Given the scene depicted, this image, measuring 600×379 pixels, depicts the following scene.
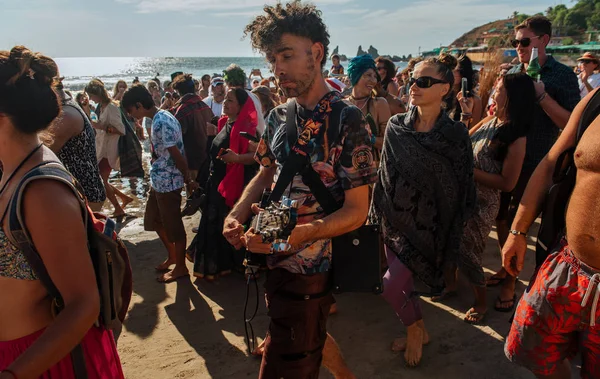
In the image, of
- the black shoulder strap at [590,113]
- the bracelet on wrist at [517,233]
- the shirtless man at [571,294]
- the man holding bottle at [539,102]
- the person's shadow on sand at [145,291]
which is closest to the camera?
the shirtless man at [571,294]

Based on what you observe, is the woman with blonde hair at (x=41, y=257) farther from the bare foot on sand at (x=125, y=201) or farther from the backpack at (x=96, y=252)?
the bare foot on sand at (x=125, y=201)

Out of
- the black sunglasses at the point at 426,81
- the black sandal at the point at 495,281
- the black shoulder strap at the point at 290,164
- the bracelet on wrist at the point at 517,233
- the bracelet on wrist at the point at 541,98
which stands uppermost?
the black sunglasses at the point at 426,81

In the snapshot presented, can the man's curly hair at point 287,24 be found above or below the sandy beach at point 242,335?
above

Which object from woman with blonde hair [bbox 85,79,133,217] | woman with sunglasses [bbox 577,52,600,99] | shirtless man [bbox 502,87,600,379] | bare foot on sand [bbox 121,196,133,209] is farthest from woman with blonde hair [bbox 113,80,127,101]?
woman with sunglasses [bbox 577,52,600,99]

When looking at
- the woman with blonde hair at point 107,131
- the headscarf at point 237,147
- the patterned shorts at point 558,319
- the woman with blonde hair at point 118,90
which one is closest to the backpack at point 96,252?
the patterned shorts at point 558,319

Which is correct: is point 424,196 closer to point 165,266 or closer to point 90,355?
point 90,355

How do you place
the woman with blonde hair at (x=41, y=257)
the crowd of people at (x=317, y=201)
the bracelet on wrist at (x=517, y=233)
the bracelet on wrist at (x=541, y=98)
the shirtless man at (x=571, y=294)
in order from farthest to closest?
the bracelet on wrist at (x=541, y=98)
the bracelet on wrist at (x=517, y=233)
the shirtless man at (x=571, y=294)
the crowd of people at (x=317, y=201)
the woman with blonde hair at (x=41, y=257)

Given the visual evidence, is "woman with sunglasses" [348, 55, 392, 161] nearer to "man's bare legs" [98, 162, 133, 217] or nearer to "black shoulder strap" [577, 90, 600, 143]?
"black shoulder strap" [577, 90, 600, 143]

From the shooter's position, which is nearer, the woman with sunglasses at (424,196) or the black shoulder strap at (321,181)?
the black shoulder strap at (321,181)

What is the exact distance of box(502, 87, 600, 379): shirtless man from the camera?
1886 millimetres

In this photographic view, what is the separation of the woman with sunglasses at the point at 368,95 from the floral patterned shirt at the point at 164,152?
200 centimetres

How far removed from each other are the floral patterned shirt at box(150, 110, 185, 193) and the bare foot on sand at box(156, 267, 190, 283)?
0.93 m

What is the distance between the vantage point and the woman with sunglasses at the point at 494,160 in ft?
11.2

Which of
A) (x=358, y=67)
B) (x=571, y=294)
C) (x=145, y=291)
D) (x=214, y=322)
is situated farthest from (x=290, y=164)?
(x=145, y=291)
